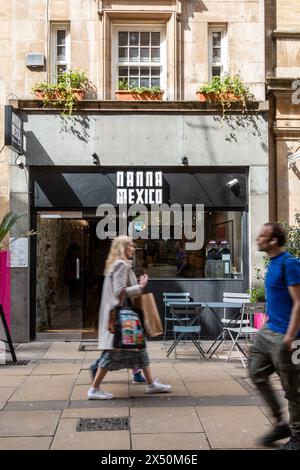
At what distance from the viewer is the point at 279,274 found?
5027mm

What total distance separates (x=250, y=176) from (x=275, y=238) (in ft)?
24.1

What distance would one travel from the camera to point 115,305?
6766 millimetres

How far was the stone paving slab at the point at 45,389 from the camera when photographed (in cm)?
712

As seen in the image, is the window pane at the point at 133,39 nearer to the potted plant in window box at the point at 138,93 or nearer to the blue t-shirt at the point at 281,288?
the potted plant in window box at the point at 138,93

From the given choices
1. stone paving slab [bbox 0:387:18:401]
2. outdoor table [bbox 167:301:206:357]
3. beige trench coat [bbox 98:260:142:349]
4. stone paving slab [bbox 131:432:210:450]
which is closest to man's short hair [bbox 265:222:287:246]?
stone paving slab [bbox 131:432:210:450]

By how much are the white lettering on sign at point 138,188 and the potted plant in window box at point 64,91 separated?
179 cm

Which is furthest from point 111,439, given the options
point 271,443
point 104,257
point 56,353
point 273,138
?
point 273,138

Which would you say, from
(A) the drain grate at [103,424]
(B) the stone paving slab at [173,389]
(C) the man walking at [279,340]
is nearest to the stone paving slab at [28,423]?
(A) the drain grate at [103,424]

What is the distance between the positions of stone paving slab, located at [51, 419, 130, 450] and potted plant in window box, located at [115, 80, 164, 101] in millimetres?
8210

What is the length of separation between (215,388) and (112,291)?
81.5 inches

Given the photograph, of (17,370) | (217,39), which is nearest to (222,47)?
(217,39)

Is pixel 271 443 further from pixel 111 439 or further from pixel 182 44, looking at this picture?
pixel 182 44

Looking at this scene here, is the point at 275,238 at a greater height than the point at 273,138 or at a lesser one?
lesser

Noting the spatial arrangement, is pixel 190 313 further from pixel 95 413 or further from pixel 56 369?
pixel 95 413
